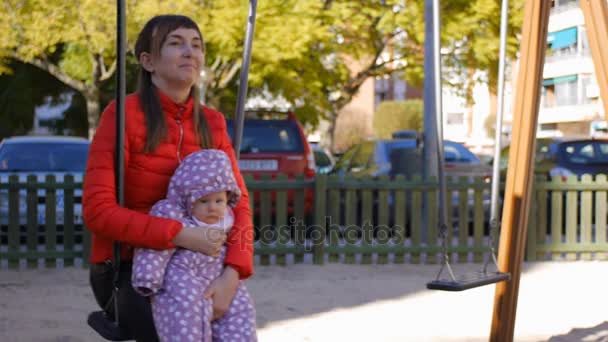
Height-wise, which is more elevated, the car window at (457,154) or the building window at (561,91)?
the building window at (561,91)

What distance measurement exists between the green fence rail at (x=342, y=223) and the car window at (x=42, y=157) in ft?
3.56

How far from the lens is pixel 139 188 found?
9.66ft

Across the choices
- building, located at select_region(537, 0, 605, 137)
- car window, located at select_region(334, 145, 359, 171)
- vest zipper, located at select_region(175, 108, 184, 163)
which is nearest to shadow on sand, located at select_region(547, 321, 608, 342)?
vest zipper, located at select_region(175, 108, 184, 163)

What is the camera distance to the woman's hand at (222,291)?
286 cm

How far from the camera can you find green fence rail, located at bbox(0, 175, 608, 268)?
9734 millimetres

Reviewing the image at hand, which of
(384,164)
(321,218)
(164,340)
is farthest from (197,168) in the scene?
(384,164)

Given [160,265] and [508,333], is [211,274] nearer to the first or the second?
[160,265]

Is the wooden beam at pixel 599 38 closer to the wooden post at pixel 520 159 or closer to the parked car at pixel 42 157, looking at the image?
the wooden post at pixel 520 159

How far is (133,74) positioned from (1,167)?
16032 millimetres

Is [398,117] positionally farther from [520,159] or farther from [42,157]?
[520,159]

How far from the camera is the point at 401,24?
855 inches

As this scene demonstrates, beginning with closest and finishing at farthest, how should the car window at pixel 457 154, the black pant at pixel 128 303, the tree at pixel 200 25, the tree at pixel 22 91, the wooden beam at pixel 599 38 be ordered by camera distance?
1. the black pant at pixel 128 303
2. the wooden beam at pixel 599 38
3. the car window at pixel 457 154
4. the tree at pixel 200 25
5. the tree at pixel 22 91

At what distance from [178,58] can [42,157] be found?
9.23 meters

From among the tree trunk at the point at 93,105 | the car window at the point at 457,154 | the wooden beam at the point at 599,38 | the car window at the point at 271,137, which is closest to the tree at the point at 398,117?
the tree trunk at the point at 93,105
